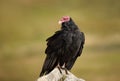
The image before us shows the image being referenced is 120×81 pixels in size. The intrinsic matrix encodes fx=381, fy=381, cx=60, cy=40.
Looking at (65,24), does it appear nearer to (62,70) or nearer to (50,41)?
(50,41)

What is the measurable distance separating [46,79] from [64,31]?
1.55 metres

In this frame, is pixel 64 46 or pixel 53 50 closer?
pixel 64 46

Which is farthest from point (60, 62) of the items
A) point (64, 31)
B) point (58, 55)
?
point (64, 31)

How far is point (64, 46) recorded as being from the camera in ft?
28.0

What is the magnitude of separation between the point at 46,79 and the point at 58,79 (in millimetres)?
337

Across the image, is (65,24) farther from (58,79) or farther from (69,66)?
(58,79)

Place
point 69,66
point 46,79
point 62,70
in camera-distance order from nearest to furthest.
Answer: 1. point 46,79
2. point 62,70
3. point 69,66

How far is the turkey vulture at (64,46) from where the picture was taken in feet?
27.7

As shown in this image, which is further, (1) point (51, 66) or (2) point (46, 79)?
(1) point (51, 66)

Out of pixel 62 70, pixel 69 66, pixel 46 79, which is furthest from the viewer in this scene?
pixel 69 66

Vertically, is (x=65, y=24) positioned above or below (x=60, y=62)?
above

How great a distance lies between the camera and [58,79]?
25.1 ft

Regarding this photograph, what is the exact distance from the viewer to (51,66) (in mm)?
8445

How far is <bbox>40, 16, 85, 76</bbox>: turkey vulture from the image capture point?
845 cm
